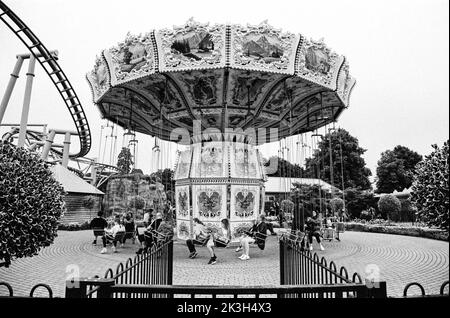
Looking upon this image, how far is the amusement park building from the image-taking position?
19.0 m

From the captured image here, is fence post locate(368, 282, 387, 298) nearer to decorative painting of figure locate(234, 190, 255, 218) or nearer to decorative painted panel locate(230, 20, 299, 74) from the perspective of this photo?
decorative painted panel locate(230, 20, 299, 74)

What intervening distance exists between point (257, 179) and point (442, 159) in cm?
785

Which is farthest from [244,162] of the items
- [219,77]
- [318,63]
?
[318,63]

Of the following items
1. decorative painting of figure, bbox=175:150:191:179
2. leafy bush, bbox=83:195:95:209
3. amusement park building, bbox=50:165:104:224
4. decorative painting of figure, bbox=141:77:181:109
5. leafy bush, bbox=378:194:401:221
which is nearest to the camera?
decorative painting of figure, bbox=141:77:181:109

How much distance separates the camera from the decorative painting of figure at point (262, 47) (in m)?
8.72

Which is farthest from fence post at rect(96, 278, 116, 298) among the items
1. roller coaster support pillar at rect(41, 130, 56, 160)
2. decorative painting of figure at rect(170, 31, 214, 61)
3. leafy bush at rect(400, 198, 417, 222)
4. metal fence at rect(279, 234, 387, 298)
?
leafy bush at rect(400, 198, 417, 222)

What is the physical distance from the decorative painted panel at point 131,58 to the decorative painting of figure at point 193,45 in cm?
72

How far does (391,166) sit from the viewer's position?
31.0 metres

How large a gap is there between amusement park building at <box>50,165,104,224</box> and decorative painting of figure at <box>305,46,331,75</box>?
1482 cm

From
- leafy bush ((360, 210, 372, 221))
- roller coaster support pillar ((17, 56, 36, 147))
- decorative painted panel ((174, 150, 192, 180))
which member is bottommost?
leafy bush ((360, 210, 372, 221))

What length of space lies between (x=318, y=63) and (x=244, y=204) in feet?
16.9

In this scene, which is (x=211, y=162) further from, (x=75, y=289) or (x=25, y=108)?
(x=75, y=289)

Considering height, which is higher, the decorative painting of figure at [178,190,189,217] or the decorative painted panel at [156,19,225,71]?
the decorative painted panel at [156,19,225,71]
